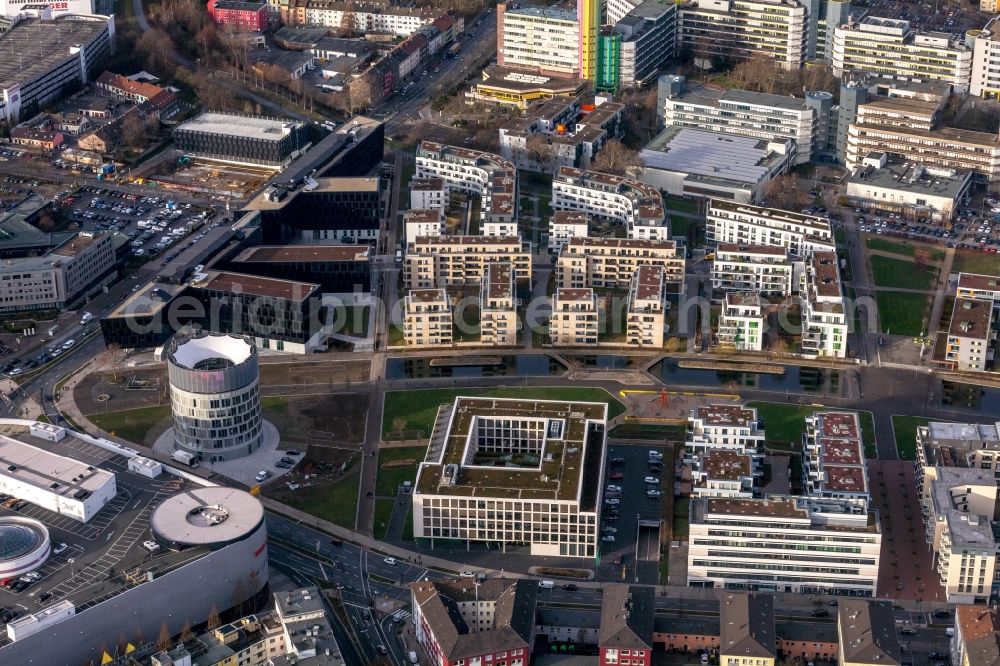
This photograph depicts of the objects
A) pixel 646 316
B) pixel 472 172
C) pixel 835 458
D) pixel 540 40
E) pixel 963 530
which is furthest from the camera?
pixel 540 40

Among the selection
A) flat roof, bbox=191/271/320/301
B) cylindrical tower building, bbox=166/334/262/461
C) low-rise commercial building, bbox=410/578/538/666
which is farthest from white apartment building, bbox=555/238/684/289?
low-rise commercial building, bbox=410/578/538/666

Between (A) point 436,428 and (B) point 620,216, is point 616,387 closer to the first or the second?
(A) point 436,428

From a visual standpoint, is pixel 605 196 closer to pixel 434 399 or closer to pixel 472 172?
pixel 472 172

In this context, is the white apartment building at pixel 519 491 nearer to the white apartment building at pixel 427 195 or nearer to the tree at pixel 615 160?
the white apartment building at pixel 427 195

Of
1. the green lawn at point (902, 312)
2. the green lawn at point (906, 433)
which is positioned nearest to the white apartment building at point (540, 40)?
the green lawn at point (902, 312)

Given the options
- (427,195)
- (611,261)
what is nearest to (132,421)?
(611,261)

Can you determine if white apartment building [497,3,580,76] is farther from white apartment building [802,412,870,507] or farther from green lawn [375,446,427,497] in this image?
white apartment building [802,412,870,507]
